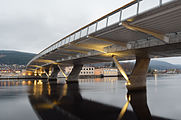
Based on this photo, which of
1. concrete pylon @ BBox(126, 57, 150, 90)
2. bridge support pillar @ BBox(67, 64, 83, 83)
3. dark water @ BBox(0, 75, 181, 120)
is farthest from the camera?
bridge support pillar @ BBox(67, 64, 83, 83)

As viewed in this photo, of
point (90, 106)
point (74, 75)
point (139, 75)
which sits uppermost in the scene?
point (139, 75)

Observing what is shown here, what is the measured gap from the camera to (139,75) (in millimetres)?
26656

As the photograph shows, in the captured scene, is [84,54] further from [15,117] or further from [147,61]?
[15,117]

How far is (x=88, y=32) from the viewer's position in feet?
71.2

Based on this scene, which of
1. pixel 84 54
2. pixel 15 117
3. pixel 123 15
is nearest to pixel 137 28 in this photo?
pixel 123 15

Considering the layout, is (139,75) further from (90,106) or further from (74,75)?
(74,75)

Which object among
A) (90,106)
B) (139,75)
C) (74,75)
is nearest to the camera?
(90,106)

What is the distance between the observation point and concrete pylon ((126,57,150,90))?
2587cm

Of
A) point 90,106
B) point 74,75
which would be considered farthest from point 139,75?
point 74,75

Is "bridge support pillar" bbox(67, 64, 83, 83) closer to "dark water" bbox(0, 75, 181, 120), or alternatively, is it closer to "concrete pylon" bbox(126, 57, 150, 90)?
"concrete pylon" bbox(126, 57, 150, 90)

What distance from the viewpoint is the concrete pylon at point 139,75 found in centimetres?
2587

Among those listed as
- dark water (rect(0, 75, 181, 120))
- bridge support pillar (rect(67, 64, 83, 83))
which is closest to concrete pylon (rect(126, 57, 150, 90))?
dark water (rect(0, 75, 181, 120))

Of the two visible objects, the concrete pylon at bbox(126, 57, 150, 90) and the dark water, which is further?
the concrete pylon at bbox(126, 57, 150, 90)

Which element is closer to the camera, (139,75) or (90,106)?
(90,106)
